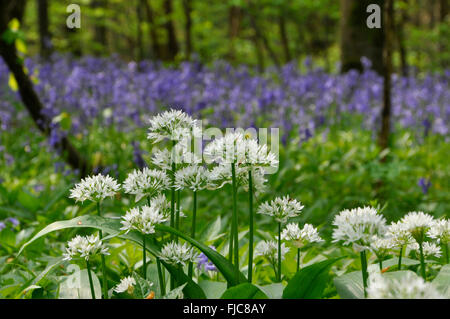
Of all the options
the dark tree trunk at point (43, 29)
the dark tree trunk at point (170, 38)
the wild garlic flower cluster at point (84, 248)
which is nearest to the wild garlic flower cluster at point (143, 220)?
the wild garlic flower cluster at point (84, 248)

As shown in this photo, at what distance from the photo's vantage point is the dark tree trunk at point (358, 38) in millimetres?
7434

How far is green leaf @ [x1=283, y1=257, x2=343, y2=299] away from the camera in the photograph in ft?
4.03

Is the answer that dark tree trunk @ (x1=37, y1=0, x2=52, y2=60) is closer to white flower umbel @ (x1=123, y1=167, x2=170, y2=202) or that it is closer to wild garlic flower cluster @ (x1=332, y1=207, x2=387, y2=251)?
white flower umbel @ (x1=123, y1=167, x2=170, y2=202)

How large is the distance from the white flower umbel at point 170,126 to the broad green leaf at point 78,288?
50 cm

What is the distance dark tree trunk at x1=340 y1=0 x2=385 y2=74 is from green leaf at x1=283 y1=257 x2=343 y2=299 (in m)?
6.74

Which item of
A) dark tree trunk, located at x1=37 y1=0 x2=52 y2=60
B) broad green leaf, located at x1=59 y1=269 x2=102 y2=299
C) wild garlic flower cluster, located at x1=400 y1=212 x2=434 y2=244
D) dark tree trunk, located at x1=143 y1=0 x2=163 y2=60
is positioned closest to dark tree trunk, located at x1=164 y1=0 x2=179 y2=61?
dark tree trunk, located at x1=143 y1=0 x2=163 y2=60

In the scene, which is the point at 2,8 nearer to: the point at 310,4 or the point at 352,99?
the point at 352,99

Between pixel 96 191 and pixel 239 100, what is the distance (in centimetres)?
485

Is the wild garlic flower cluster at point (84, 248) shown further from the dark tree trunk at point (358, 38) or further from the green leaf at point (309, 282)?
the dark tree trunk at point (358, 38)

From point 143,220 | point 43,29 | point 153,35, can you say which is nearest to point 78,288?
point 143,220

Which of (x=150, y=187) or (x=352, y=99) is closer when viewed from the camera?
(x=150, y=187)

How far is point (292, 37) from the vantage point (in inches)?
795

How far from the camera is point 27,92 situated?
151 inches
